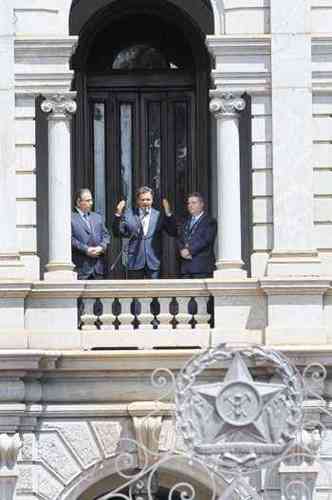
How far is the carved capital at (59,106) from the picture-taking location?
203ft

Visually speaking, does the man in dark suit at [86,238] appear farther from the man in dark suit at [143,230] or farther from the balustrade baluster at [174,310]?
the balustrade baluster at [174,310]

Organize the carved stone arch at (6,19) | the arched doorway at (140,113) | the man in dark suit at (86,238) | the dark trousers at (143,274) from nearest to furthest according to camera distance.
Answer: the carved stone arch at (6,19), the man in dark suit at (86,238), the dark trousers at (143,274), the arched doorway at (140,113)

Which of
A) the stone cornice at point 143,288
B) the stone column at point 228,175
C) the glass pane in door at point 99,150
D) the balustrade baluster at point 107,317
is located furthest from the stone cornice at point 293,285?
the glass pane in door at point 99,150

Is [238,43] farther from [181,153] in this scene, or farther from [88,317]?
[88,317]

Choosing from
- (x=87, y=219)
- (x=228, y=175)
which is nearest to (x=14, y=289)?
(x=87, y=219)

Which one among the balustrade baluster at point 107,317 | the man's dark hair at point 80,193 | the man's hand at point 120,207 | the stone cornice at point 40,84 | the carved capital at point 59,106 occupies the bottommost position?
the balustrade baluster at point 107,317

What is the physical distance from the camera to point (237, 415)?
181 ft

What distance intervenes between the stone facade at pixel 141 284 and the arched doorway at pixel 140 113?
6.92ft

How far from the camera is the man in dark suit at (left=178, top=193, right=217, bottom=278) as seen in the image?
62.2m

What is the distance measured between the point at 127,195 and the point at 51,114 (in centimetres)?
280

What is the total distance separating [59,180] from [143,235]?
159cm

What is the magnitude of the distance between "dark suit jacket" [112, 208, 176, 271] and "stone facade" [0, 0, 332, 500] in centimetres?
94

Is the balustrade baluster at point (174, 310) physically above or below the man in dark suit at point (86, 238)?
below

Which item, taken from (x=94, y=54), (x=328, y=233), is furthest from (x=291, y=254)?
(x=94, y=54)
